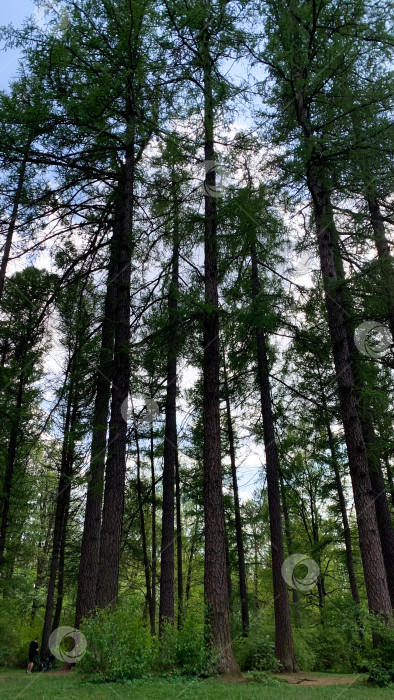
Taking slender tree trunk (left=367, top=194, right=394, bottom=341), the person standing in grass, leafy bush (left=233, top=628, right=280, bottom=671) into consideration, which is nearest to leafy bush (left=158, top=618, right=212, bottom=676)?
leafy bush (left=233, top=628, right=280, bottom=671)

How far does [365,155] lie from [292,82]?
188 cm

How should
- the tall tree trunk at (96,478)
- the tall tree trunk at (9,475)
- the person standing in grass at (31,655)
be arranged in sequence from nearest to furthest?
the tall tree trunk at (96,478), the person standing in grass at (31,655), the tall tree trunk at (9,475)

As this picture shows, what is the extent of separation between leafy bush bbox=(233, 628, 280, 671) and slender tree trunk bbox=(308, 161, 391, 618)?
3933 mm

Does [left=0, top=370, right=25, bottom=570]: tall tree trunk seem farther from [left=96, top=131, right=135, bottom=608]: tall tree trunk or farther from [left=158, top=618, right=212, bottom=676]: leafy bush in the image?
[left=158, top=618, right=212, bottom=676]: leafy bush

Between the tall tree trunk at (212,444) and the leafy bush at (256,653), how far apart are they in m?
3.30

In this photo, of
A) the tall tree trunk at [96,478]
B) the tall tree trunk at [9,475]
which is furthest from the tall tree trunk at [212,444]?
the tall tree trunk at [9,475]

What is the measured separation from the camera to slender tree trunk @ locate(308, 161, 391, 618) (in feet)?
24.8

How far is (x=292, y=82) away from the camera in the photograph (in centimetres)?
845

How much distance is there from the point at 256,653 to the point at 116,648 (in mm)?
5536

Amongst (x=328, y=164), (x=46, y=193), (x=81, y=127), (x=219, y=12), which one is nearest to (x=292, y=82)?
(x=328, y=164)

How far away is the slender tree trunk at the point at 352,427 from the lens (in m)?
7.57

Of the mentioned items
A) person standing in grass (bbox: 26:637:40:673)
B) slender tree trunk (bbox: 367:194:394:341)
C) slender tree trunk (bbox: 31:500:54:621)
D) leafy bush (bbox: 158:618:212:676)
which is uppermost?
slender tree trunk (bbox: 367:194:394:341)

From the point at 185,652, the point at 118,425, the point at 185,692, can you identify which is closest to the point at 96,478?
the point at 118,425

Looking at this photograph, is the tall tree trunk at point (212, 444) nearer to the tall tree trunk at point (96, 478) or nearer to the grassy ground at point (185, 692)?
the grassy ground at point (185, 692)
